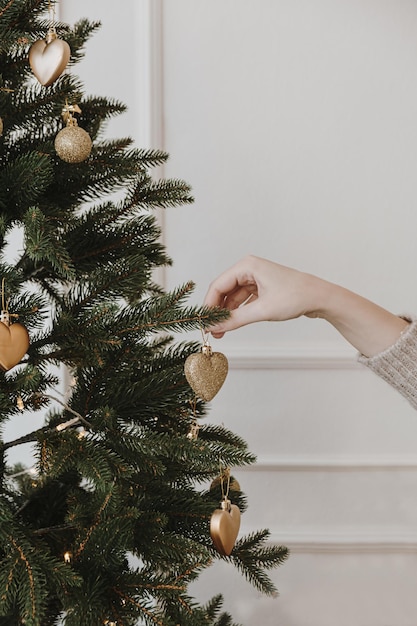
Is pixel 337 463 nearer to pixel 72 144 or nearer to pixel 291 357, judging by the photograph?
pixel 291 357

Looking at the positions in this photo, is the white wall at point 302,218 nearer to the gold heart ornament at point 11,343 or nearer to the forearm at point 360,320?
the forearm at point 360,320

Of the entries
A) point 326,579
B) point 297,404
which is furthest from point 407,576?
point 297,404

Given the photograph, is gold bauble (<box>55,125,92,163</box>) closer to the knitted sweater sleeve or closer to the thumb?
the thumb

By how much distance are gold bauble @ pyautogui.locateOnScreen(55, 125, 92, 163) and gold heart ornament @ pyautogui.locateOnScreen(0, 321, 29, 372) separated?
0.22m

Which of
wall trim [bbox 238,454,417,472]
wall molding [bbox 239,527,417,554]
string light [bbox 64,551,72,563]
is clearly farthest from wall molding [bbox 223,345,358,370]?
string light [bbox 64,551,72,563]

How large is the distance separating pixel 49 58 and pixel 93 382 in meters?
0.41

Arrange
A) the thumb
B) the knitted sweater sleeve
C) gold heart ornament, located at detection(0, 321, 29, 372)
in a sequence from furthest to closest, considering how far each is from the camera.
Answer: the knitted sweater sleeve → the thumb → gold heart ornament, located at detection(0, 321, 29, 372)

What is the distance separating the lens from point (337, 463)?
5.01ft

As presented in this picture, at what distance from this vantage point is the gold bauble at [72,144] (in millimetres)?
792

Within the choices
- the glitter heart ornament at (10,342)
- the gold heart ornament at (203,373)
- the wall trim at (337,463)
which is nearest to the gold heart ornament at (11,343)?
the glitter heart ornament at (10,342)

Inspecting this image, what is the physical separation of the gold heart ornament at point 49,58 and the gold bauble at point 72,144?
68 mm

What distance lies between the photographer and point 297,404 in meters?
1.53

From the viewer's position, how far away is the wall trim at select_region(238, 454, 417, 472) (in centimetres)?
152

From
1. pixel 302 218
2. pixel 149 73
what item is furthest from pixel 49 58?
pixel 302 218
